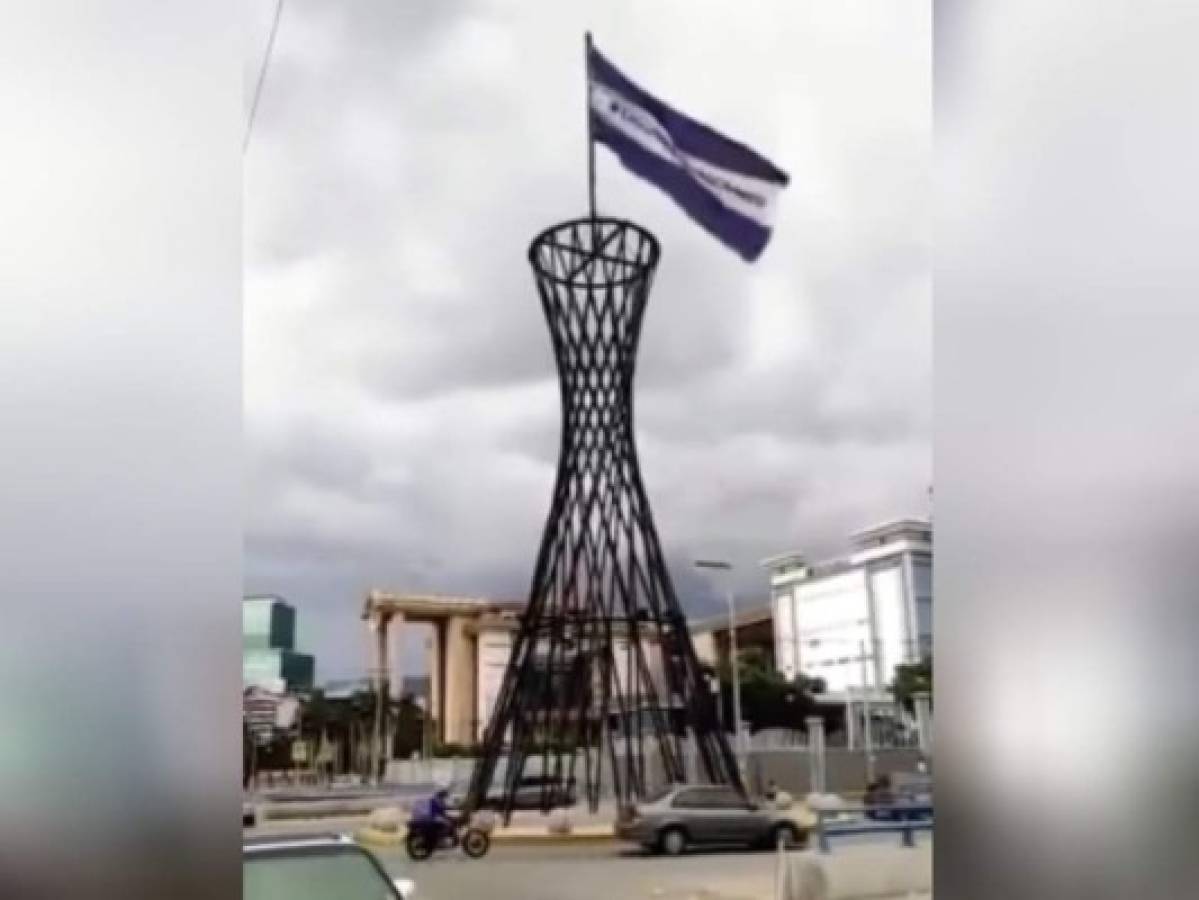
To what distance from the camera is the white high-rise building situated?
5.50ft

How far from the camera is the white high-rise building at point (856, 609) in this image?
5.50 feet

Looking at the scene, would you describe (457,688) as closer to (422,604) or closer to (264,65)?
(422,604)

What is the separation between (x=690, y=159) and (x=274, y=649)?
32.5 inches

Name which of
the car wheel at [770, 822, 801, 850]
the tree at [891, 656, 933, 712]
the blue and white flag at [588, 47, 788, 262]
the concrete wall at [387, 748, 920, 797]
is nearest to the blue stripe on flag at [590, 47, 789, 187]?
the blue and white flag at [588, 47, 788, 262]

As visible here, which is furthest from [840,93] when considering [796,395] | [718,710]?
[718,710]

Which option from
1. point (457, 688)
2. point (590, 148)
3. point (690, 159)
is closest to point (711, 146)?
point (690, 159)

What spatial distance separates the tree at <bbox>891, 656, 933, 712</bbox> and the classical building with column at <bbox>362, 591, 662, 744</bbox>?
522mm

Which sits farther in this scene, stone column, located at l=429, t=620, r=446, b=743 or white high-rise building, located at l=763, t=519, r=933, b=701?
stone column, located at l=429, t=620, r=446, b=743

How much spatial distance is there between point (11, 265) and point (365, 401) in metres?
0.73

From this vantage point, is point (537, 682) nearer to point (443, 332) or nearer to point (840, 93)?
point (443, 332)

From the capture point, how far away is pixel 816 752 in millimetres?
1847

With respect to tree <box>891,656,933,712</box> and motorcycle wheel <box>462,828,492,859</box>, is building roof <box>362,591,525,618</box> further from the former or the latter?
tree <box>891,656,933,712</box>

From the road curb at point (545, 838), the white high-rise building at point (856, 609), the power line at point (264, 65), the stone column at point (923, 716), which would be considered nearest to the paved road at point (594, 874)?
the road curb at point (545, 838)

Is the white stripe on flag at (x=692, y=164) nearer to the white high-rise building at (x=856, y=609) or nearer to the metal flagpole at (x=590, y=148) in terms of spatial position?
the metal flagpole at (x=590, y=148)
